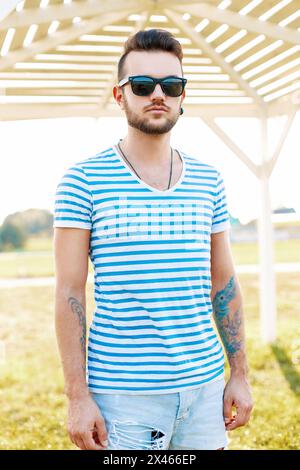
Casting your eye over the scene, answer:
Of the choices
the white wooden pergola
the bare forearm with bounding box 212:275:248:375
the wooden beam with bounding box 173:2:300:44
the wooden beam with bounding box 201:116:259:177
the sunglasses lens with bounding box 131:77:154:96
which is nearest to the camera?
the sunglasses lens with bounding box 131:77:154:96

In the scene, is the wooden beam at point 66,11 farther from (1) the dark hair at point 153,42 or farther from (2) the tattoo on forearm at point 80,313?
(2) the tattoo on forearm at point 80,313

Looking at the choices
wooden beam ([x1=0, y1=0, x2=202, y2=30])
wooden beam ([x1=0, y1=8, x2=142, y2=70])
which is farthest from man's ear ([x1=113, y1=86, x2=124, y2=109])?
wooden beam ([x1=0, y1=8, x2=142, y2=70])

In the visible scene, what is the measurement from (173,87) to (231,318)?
784mm

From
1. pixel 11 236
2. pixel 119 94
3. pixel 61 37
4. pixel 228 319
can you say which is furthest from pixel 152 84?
pixel 11 236

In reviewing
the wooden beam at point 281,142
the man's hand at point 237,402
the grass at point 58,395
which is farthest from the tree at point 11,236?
the man's hand at point 237,402

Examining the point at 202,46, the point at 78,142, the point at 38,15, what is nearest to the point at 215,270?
the point at 38,15

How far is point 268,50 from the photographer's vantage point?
19.1 ft

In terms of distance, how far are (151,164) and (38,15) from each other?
2.80 meters

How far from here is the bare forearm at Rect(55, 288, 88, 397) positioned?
1779 millimetres

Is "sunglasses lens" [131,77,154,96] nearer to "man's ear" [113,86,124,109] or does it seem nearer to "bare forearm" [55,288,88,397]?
"man's ear" [113,86,124,109]

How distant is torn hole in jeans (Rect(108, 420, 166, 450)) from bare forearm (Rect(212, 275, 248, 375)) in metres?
0.42

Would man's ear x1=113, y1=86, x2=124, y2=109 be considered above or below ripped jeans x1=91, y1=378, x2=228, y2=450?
above

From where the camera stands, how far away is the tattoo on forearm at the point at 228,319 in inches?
82.0
